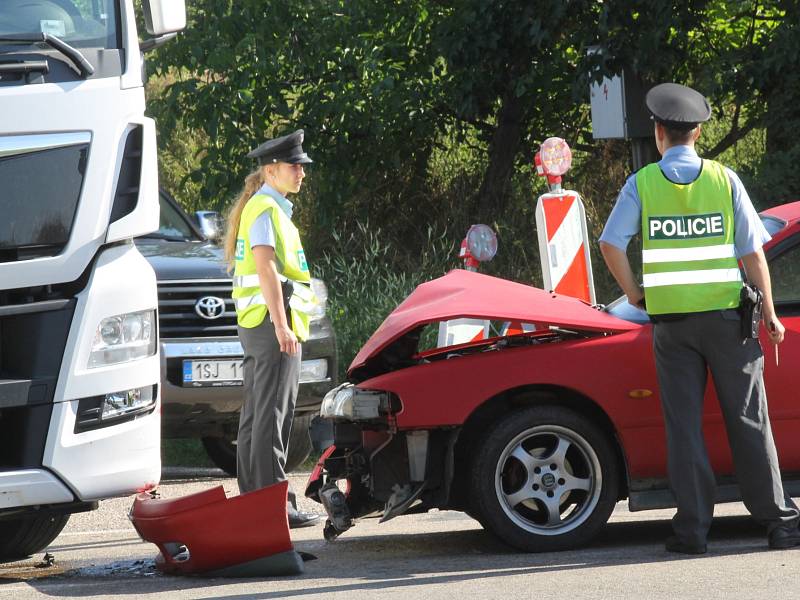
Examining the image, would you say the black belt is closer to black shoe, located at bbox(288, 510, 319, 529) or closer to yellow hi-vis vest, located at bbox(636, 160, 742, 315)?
yellow hi-vis vest, located at bbox(636, 160, 742, 315)

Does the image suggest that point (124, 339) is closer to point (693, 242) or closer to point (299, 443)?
point (693, 242)

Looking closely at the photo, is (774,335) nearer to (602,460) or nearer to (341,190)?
(602,460)

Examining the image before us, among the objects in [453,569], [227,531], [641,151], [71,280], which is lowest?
[453,569]

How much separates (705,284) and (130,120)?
95.4 inches

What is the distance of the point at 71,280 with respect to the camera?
5.57 m

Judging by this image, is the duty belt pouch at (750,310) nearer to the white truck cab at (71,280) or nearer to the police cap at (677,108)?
the police cap at (677,108)

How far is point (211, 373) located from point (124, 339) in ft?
8.77

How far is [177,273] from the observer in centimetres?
855

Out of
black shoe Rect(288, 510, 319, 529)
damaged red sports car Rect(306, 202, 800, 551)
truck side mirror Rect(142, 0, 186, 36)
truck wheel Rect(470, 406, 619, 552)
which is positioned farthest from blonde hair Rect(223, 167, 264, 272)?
truck wheel Rect(470, 406, 619, 552)

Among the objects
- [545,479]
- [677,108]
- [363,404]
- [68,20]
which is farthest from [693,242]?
[68,20]

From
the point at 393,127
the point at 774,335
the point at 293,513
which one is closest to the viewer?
the point at 774,335

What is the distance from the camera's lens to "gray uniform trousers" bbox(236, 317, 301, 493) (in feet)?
22.0

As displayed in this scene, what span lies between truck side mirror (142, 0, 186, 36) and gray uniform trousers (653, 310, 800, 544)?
2.49 meters

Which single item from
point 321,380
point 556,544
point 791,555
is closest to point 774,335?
point 791,555
